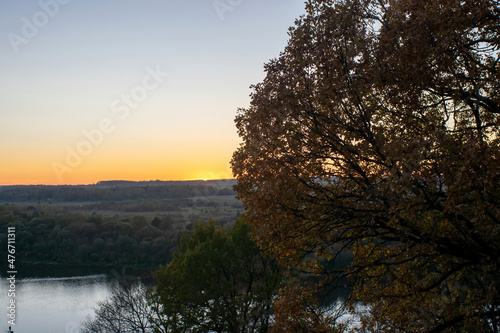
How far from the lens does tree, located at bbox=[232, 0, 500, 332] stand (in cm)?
648

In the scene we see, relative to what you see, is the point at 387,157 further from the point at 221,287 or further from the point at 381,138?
the point at 221,287

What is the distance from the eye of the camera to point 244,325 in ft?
65.3

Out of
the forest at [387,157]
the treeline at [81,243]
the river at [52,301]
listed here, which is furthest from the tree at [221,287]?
the treeline at [81,243]

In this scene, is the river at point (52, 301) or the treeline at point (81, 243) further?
the treeline at point (81, 243)

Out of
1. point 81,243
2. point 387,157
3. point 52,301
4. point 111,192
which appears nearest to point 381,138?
point 387,157

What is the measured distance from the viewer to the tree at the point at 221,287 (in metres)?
20.2

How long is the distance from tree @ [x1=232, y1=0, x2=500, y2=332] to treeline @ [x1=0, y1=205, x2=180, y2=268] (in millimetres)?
53535

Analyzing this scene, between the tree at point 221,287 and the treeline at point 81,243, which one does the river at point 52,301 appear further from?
the tree at point 221,287

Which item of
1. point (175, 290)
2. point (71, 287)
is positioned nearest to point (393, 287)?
point (175, 290)

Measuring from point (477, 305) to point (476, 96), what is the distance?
10.8ft

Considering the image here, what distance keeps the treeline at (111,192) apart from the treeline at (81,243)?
7065 centimetres

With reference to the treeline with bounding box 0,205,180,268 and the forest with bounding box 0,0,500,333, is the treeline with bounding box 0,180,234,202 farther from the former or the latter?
the forest with bounding box 0,0,500,333

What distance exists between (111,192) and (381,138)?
16251cm

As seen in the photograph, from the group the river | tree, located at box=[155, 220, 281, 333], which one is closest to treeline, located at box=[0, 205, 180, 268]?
the river
